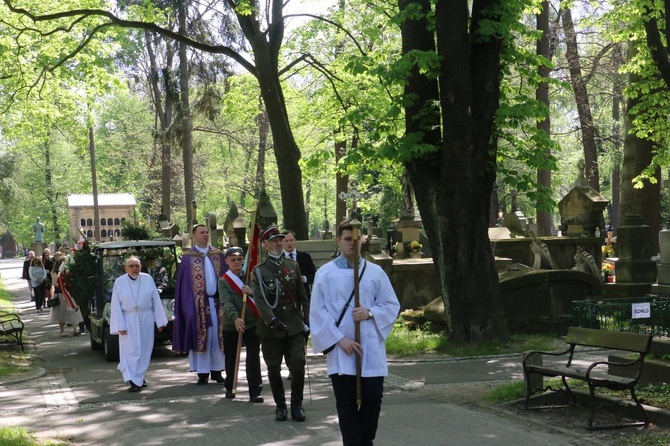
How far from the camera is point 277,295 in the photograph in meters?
9.86

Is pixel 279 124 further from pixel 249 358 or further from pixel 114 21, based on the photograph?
pixel 249 358

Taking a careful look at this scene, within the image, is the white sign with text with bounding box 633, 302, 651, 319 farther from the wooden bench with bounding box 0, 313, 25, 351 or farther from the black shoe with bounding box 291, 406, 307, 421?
the wooden bench with bounding box 0, 313, 25, 351

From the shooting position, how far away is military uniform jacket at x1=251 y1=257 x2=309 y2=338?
9.83 meters

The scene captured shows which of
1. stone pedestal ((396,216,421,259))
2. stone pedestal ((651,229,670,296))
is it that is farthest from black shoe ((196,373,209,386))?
stone pedestal ((396,216,421,259))

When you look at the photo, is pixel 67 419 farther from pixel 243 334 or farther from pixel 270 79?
pixel 270 79

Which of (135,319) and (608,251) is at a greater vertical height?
(608,251)

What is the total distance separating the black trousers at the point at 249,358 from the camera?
36.2ft

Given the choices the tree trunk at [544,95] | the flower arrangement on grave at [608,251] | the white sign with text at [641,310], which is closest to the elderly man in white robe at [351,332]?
the white sign with text at [641,310]

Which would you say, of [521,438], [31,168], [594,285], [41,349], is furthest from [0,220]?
[521,438]

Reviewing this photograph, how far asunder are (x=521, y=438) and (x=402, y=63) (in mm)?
7379

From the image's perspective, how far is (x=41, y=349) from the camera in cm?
1883

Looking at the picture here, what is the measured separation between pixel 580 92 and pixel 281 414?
2690cm

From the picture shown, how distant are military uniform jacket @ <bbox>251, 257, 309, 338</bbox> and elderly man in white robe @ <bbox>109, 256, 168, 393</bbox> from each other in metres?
3.31

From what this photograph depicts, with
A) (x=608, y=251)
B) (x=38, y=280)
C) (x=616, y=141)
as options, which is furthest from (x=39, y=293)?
(x=616, y=141)
